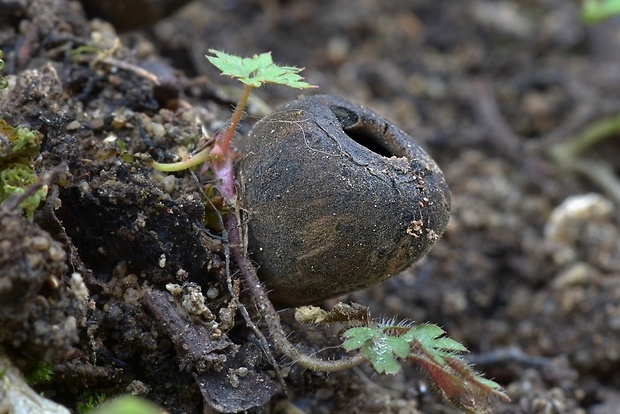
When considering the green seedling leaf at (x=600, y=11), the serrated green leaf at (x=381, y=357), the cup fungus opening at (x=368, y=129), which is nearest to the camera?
the serrated green leaf at (x=381, y=357)

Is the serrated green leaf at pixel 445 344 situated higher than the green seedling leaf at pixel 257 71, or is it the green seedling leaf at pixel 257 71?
the green seedling leaf at pixel 257 71

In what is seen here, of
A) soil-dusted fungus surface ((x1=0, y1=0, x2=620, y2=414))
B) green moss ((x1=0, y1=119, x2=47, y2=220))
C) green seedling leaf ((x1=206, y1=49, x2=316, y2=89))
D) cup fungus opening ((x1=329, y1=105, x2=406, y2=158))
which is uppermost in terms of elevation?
green seedling leaf ((x1=206, y1=49, x2=316, y2=89))

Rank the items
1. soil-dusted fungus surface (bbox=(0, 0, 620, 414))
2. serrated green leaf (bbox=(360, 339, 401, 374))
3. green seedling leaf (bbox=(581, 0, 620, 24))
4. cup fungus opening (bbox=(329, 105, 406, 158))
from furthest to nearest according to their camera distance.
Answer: green seedling leaf (bbox=(581, 0, 620, 24))
cup fungus opening (bbox=(329, 105, 406, 158))
soil-dusted fungus surface (bbox=(0, 0, 620, 414))
serrated green leaf (bbox=(360, 339, 401, 374))

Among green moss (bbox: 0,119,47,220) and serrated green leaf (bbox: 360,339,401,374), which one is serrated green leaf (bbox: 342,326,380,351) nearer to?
serrated green leaf (bbox: 360,339,401,374)

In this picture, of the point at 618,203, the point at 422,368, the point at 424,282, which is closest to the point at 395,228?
the point at 422,368

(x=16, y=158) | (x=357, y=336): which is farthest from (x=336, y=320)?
(x=16, y=158)

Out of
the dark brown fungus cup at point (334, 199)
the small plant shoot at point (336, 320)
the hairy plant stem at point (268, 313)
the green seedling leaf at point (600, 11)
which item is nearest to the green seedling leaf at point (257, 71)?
the small plant shoot at point (336, 320)

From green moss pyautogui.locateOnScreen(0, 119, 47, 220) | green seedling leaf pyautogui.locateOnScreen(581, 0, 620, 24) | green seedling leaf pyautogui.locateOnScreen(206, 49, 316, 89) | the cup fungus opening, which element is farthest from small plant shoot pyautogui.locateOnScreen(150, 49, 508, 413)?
green seedling leaf pyautogui.locateOnScreen(581, 0, 620, 24)

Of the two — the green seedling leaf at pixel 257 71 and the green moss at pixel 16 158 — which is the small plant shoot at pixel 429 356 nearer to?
the green seedling leaf at pixel 257 71
